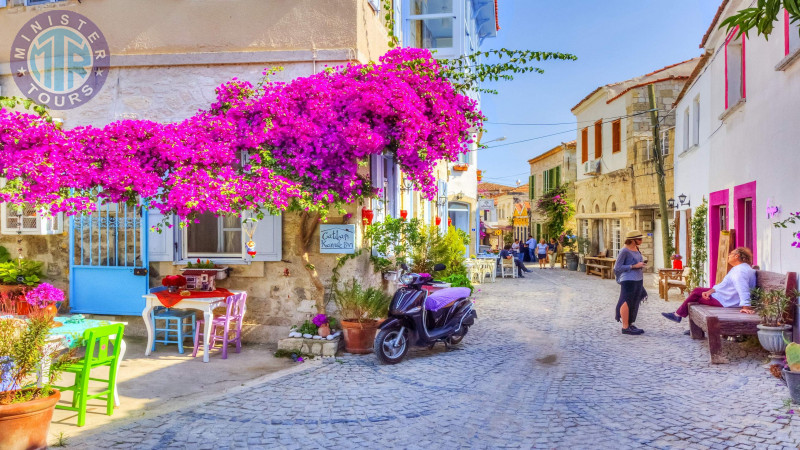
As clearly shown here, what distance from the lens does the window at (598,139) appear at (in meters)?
25.2

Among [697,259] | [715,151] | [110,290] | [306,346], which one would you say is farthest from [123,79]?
[697,259]

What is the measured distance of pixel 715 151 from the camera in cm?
1206

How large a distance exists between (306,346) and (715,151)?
362 inches

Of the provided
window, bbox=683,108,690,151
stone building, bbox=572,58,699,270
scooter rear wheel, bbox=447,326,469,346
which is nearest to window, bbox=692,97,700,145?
window, bbox=683,108,690,151

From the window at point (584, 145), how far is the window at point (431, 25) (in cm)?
1428

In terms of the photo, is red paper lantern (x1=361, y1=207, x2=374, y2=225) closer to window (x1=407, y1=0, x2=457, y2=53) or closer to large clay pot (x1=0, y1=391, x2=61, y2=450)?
large clay pot (x1=0, y1=391, x2=61, y2=450)

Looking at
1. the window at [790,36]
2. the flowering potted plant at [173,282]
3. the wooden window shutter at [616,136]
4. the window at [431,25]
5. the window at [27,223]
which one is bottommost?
the flowering potted plant at [173,282]

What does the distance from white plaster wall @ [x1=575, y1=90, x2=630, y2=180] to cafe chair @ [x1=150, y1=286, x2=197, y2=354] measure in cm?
1839

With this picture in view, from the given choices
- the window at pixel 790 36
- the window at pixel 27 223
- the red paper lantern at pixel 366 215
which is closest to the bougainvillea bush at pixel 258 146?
the red paper lantern at pixel 366 215

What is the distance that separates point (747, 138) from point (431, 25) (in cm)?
754

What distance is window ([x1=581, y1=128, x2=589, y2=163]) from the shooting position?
27078mm

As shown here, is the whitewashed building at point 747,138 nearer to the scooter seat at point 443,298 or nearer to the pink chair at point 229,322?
the scooter seat at point 443,298

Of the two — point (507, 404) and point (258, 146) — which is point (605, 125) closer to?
point (258, 146)

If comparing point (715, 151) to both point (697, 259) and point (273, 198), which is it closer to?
point (697, 259)
